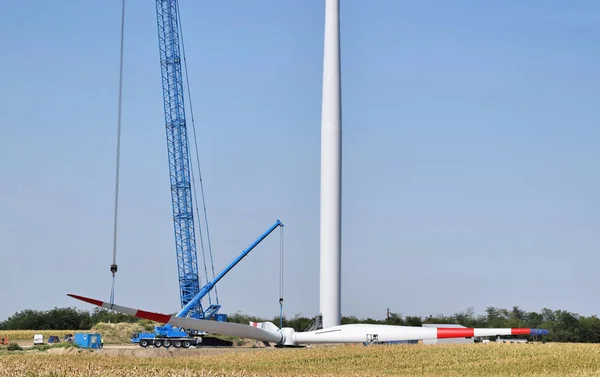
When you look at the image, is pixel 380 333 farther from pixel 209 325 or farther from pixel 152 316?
pixel 152 316

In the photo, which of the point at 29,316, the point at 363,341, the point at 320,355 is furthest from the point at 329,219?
the point at 29,316

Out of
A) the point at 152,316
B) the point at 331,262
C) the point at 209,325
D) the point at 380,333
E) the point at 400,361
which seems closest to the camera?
the point at 400,361

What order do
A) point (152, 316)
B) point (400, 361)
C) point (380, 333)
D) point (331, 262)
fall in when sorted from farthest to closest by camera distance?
point (331, 262)
point (380, 333)
point (152, 316)
point (400, 361)

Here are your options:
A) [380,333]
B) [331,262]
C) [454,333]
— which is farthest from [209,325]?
[454,333]

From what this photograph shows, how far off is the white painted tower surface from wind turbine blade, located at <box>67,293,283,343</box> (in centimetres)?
545

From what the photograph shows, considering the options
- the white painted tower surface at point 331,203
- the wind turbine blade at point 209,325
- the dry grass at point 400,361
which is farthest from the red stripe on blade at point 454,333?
the wind turbine blade at point 209,325

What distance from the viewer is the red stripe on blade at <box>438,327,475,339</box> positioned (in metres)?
76.9

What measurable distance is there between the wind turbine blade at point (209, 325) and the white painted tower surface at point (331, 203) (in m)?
5.45

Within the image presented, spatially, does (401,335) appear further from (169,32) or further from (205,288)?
(169,32)

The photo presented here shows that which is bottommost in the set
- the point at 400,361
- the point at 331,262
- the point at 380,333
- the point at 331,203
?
the point at 400,361

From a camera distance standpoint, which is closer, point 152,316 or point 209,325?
point 152,316

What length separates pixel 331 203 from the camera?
8031 cm

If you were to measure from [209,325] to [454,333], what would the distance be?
68.2ft

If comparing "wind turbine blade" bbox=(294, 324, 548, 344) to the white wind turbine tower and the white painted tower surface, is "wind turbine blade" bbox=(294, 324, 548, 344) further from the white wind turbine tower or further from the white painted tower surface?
the white painted tower surface
